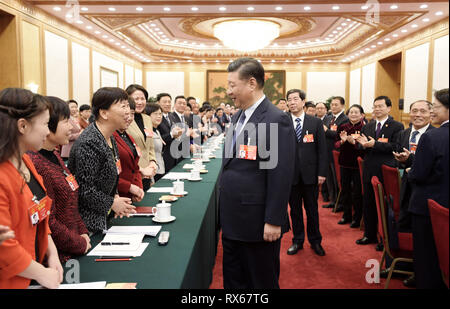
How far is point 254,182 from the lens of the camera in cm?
195

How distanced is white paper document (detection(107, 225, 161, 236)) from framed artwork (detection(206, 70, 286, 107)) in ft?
48.4

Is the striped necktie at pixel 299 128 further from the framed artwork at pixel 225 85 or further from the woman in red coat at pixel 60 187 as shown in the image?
the framed artwork at pixel 225 85

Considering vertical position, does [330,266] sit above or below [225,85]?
below

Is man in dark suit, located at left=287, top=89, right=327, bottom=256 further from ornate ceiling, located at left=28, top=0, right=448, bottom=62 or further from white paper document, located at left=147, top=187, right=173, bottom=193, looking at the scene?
ornate ceiling, located at left=28, top=0, right=448, bottom=62

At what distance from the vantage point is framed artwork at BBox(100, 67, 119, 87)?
477 inches

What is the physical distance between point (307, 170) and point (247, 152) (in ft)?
6.16

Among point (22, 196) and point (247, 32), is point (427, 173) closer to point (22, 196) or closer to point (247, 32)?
point (22, 196)

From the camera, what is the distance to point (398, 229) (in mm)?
2797

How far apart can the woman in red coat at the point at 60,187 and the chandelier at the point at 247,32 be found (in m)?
9.84

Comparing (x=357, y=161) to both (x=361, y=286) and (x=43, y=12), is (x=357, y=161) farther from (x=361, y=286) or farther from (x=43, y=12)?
(x=43, y=12)

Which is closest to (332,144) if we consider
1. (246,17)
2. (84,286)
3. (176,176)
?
(176,176)

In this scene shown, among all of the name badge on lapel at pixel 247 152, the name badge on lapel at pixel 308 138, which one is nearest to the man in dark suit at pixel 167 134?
the name badge on lapel at pixel 308 138

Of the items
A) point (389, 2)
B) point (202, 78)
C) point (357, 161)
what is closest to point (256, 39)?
point (389, 2)

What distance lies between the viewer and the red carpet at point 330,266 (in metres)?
3.04
